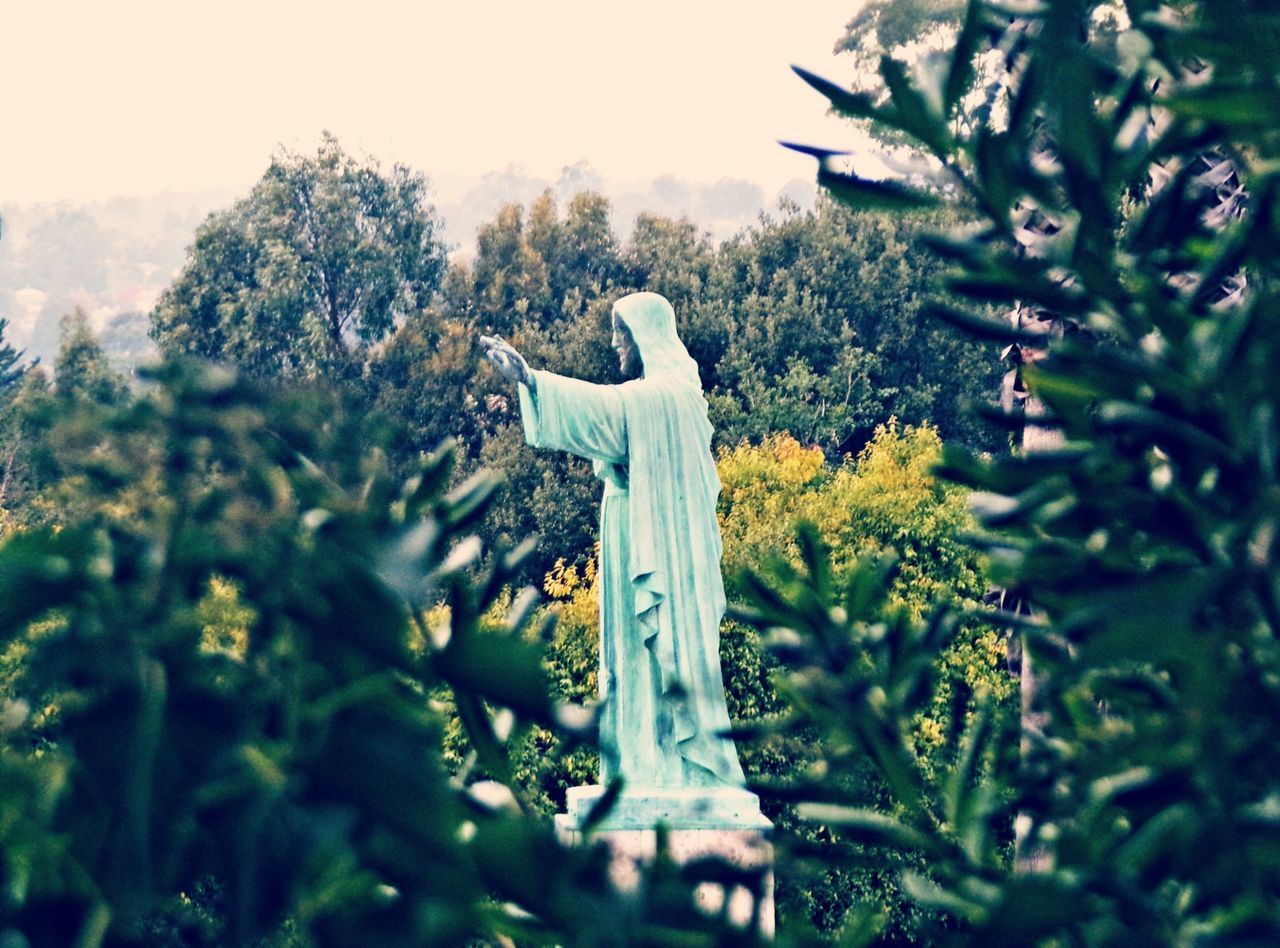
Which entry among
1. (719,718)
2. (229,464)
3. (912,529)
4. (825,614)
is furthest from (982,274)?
(912,529)

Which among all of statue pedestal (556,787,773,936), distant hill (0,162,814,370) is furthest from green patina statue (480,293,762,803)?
distant hill (0,162,814,370)

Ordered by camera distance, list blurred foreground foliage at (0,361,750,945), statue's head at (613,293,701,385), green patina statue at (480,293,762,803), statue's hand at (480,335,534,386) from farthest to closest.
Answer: statue's head at (613,293,701,385)
green patina statue at (480,293,762,803)
statue's hand at (480,335,534,386)
blurred foreground foliage at (0,361,750,945)

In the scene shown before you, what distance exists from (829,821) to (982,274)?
1.55 feet

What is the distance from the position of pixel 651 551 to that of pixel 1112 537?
19.5 ft

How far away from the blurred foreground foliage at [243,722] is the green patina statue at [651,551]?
604cm

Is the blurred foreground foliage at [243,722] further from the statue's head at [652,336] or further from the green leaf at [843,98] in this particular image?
the statue's head at [652,336]

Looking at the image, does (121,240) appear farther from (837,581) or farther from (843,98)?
(843,98)

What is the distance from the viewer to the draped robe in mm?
7125

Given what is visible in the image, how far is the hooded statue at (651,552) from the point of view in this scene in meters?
7.12

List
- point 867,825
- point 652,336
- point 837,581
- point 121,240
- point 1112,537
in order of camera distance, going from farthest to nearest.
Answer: point 121,240, point 837,581, point 652,336, point 867,825, point 1112,537

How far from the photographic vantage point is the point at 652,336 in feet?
24.8

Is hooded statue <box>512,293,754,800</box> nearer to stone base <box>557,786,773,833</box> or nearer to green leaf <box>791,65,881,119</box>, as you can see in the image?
stone base <box>557,786,773,833</box>

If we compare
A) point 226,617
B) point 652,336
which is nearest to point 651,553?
point 652,336

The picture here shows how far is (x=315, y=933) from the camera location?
90 centimetres
